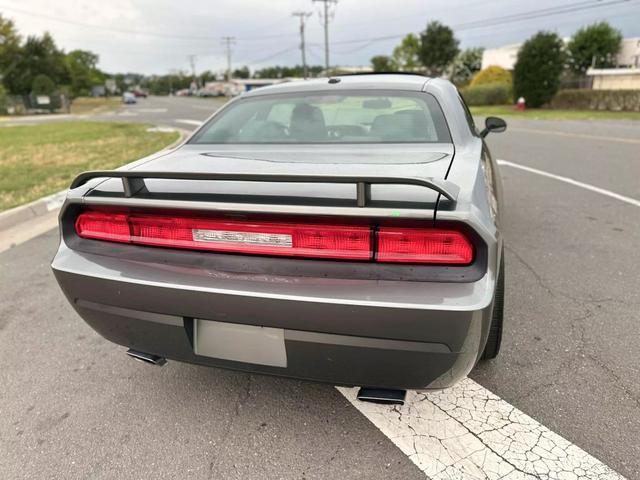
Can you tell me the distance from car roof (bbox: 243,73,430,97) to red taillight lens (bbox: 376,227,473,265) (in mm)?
1626

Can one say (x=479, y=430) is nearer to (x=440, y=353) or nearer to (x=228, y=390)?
(x=440, y=353)

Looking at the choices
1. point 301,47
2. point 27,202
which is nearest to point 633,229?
point 27,202

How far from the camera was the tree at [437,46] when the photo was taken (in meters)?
47.1

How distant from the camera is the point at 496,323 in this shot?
92.7 inches

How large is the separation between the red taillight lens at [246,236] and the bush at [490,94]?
32.9 metres

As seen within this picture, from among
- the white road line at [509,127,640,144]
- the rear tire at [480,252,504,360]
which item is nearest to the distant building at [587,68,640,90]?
the white road line at [509,127,640,144]

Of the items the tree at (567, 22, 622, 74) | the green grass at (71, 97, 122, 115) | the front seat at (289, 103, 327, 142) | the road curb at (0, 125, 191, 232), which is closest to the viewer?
the front seat at (289, 103, 327, 142)

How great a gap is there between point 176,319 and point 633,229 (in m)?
4.69

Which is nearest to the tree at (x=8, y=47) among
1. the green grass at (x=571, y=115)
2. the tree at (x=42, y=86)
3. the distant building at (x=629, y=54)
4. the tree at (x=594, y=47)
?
the tree at (x=42, y=86)

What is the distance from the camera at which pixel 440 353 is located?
1.73 metres

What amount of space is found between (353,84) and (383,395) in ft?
6.97

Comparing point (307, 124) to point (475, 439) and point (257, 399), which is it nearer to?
point (257, 399)

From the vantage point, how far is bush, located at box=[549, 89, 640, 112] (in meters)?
24.6

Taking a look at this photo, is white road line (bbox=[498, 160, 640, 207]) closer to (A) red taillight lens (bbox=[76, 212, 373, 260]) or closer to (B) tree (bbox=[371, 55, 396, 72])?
(A) red taillight lens (bbox=[76, 212, 373, 260])
